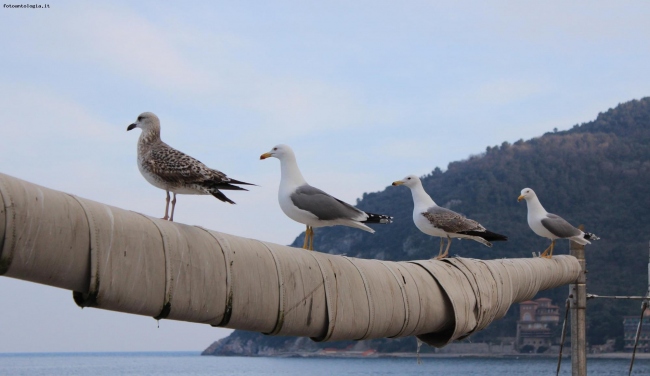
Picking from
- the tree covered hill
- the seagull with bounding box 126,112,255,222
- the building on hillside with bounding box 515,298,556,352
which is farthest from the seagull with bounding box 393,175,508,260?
the building on hillside with bounding box 515,298,556,352

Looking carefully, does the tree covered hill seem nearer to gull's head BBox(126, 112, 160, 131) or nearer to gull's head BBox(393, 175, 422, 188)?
gull's head BBox(393, 175, 422, 188)

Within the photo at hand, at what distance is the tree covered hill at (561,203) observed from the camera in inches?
3184

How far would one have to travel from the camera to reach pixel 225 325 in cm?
237

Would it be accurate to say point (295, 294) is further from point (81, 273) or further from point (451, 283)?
point (451, 283)

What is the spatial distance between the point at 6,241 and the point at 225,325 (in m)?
0.79

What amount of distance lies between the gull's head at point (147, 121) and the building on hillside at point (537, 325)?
298 ft

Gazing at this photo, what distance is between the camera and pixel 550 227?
9664 millimetres

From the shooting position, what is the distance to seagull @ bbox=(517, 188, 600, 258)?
29.8 feet

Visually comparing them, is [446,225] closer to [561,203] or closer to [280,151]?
[280,151]

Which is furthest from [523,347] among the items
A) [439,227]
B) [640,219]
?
[439,227]

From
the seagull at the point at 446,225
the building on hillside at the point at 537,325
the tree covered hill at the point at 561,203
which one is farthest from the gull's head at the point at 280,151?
the building on hillside at the point at 537,325

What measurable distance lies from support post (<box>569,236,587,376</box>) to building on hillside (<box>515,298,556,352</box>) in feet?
284

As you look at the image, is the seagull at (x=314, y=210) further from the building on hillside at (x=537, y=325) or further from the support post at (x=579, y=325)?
the building on hillside at (x=537, y=325)

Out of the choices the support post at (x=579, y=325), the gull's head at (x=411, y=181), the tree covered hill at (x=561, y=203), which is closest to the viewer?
the support post at (x=579, y=325)
